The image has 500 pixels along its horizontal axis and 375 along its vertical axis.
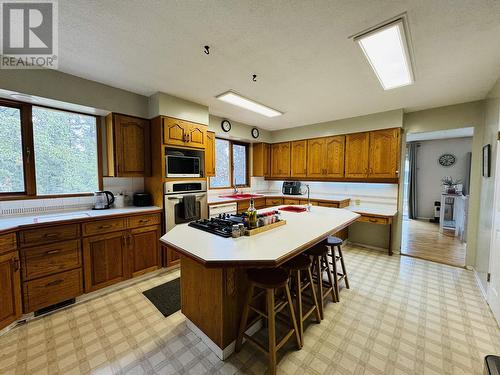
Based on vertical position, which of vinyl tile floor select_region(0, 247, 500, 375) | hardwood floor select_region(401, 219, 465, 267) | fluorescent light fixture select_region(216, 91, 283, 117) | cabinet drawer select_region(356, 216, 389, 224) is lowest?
vinyl tile floor select_region(0, 247, 500, 375)

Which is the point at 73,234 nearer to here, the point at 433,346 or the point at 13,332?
the point at 13,332

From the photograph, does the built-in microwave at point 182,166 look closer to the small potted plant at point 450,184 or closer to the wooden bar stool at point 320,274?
the wooden bar stool at point 320,274

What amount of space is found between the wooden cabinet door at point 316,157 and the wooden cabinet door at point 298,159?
0.09 m

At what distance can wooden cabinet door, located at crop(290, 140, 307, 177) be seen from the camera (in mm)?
4539

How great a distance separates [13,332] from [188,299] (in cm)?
155

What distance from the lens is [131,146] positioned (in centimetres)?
287

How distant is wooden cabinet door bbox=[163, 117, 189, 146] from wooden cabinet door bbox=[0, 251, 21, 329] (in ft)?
6.22

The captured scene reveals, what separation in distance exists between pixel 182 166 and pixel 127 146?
0.76m

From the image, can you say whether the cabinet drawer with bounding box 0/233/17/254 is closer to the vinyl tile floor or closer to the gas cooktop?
the vinyl tile floor

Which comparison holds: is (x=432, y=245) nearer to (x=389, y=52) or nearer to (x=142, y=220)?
(x=389, y=52)

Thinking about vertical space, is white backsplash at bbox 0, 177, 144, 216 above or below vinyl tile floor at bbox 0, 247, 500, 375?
above

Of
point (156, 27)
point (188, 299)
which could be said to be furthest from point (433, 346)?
point (156, 27)

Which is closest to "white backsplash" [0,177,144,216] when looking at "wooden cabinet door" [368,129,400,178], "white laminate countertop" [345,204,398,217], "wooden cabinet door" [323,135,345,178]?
"wooden cabinet door" [323,135,345,178]

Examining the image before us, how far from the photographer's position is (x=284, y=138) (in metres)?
4.95
